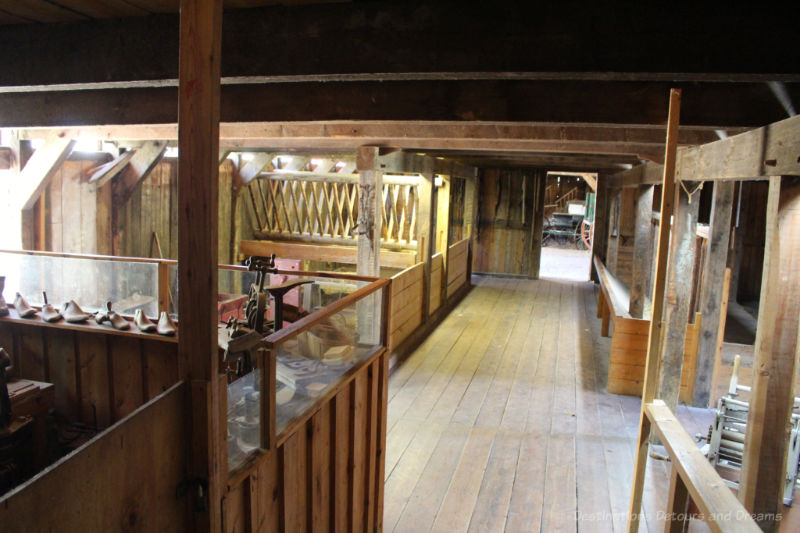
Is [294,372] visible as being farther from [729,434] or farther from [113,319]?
[729,434]

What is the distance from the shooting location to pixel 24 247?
511cm

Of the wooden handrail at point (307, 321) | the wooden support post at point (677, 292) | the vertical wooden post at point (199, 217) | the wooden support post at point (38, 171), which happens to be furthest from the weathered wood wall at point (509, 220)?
the vertical wooden post at point (199, 217)

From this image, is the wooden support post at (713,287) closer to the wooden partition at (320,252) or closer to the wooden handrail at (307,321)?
the wooden handrail at (307,321)

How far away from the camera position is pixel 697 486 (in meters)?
1.55

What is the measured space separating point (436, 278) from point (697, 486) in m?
6.27

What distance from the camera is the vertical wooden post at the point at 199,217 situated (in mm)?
1312

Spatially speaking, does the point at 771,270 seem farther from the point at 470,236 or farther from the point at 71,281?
the point at 470,236

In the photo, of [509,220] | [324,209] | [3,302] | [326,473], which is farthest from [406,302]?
[509,220]

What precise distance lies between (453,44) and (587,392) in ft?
14.1

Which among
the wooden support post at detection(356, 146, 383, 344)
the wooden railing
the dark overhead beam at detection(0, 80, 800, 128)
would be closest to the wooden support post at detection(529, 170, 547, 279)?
the wooden railing

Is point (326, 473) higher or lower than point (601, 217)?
lower

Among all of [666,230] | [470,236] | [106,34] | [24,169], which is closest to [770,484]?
[666,230]

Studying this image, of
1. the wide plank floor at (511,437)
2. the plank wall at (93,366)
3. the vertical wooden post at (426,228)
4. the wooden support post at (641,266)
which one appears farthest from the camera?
the vertical wooden post at (426,228)

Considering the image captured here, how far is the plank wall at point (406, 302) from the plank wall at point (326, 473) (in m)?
2.57
